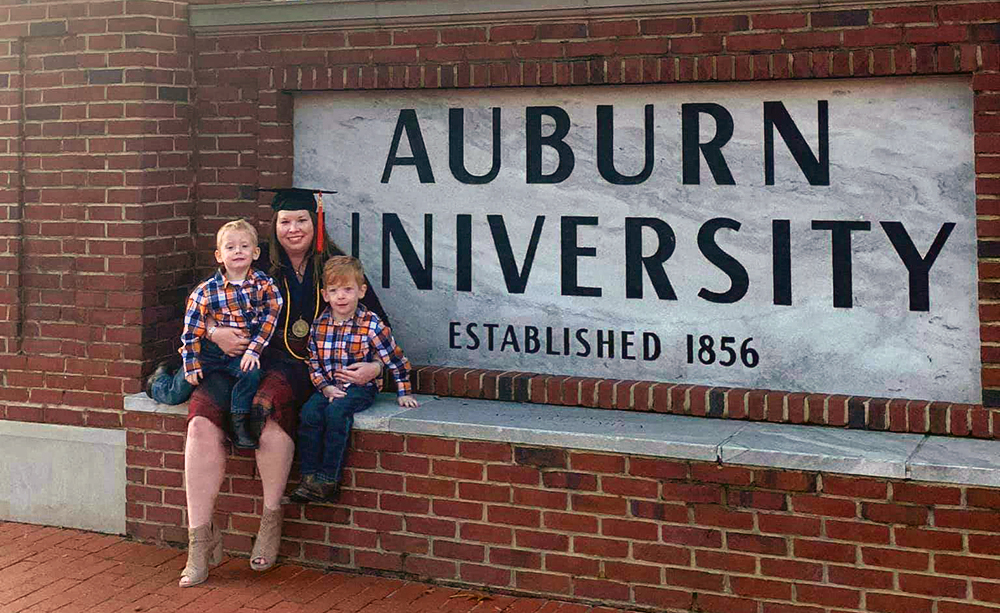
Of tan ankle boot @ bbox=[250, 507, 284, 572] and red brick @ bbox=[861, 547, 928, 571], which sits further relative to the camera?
tan ankle boot @ bbox=[250, 507, 284, 572]

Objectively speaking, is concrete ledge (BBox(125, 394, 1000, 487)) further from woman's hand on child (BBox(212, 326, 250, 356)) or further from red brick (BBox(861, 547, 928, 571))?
woman's hand on child (BBox(212, 326, 250, 356))

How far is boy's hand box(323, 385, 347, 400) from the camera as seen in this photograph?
5887mm

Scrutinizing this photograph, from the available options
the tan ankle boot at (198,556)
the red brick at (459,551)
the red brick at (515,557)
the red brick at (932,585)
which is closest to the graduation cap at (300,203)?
the tan ankle boot at (198,556)

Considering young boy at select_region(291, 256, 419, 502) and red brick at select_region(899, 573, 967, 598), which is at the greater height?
young boy at select_region(291, 256, 419, 502)

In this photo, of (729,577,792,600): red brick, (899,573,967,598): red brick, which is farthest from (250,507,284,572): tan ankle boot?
(899,573,967,598): red brick

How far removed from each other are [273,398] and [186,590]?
3.07 ft

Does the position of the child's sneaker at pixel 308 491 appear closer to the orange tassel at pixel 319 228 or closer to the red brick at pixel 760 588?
the orange tassel at pixel 319 228

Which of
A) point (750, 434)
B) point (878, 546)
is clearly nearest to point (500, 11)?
point (750, 434)

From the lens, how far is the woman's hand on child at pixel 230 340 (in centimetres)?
593

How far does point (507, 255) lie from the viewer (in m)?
6.33

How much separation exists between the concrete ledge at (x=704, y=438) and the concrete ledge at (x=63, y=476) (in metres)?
1.53

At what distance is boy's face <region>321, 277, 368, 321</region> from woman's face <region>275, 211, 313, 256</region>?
0.35 meters

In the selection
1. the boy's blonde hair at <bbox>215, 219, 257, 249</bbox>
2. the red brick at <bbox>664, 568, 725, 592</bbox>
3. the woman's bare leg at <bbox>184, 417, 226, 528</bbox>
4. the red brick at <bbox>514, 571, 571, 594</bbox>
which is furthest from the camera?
the boy's blonde hair at <bbox>215, 219, 257, 249</bbox>

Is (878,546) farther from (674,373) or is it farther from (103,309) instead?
(103,309)
